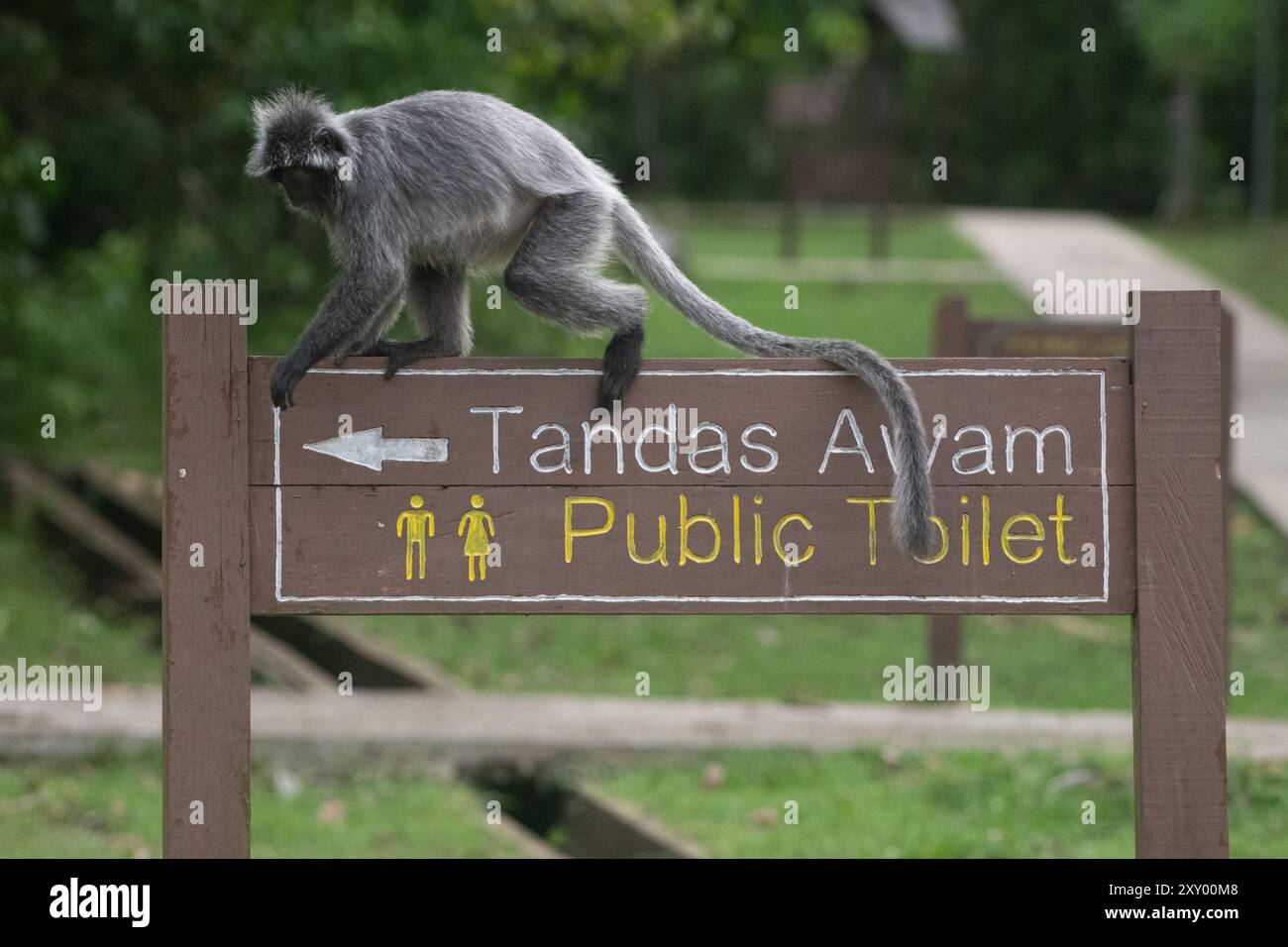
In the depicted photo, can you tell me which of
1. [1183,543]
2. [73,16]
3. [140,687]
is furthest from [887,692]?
[73,16]

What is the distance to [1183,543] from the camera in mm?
3279

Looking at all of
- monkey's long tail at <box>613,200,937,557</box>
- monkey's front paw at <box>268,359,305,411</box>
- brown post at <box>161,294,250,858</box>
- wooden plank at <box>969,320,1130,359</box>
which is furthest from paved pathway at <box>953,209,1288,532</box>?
brown post at <box>161,294,250,858</box>

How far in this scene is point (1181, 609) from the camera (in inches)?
129

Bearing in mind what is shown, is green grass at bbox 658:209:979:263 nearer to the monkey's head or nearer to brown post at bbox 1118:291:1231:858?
the monkey's head

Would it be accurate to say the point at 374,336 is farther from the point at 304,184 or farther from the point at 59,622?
the point at 59,622

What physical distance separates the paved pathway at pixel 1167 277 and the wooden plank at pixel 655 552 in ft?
15.2

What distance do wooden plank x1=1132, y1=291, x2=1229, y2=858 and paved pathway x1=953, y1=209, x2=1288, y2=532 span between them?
452cm

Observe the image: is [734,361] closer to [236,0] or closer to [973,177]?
[236,0]

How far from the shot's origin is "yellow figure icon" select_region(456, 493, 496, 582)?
3357mm

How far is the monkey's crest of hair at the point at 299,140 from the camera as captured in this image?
414 cm

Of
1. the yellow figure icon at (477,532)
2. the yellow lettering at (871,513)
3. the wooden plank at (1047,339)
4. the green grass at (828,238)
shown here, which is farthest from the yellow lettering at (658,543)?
the green grass at (828,238)

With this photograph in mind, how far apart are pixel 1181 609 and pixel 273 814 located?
11.8ft

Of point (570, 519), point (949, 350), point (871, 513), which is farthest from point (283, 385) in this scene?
point (949, 350)
